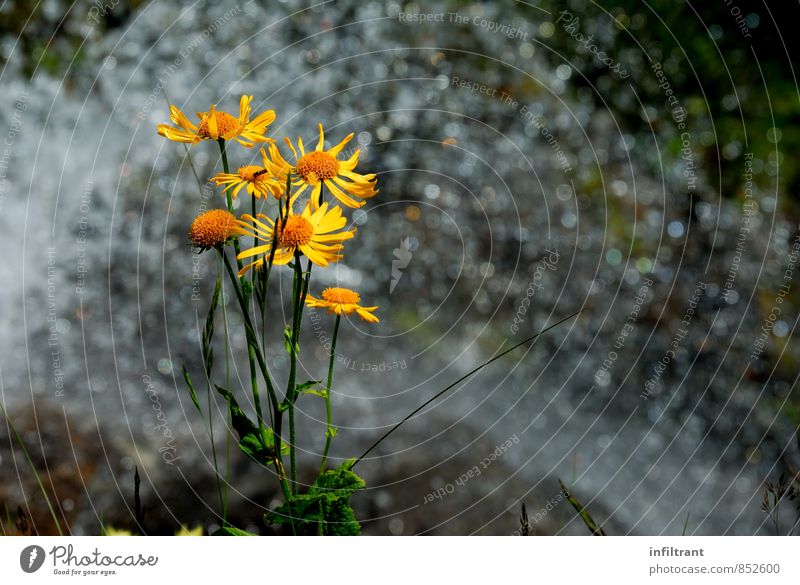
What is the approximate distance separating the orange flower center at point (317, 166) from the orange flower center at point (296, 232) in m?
0.06

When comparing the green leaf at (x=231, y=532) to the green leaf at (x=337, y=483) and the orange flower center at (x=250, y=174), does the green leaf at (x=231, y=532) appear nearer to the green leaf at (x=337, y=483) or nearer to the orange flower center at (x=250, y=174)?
the green leaf at (x=337, y=483)

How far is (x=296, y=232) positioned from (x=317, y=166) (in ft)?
0.33

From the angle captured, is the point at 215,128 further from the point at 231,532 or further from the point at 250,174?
the point at 231,532

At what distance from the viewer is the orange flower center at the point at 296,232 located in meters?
0.83

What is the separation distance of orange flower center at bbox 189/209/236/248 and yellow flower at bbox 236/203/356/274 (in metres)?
0.01

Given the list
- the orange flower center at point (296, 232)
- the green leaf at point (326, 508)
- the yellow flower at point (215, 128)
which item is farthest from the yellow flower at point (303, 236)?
the green leaf at point (326, 508)

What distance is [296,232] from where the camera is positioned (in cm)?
83

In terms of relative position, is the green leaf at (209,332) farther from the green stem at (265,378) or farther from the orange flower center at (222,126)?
the orange flower center at (222,126)

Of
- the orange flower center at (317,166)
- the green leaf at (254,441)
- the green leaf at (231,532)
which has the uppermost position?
the orange flower center at (317,166)

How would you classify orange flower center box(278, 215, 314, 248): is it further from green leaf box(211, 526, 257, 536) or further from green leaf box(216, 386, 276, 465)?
green leaf box(211, 526, 257, 536)

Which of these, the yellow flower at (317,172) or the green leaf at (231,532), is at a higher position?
the yellow flower at (317,172)

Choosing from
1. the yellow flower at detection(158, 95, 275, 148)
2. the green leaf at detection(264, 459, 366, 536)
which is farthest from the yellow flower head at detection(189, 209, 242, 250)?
the green leaf at detection(264, 459, 366, 536)

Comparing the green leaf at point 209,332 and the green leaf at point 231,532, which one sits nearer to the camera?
the green leaf at point 209,332
